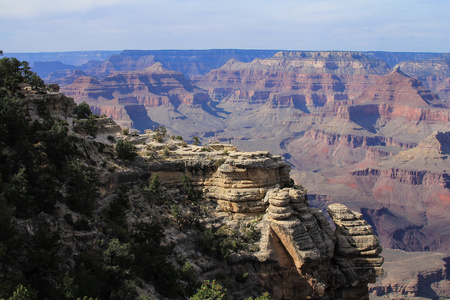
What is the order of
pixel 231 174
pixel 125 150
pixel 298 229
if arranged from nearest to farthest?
pixel 298 229, pixel 231 174, pixel 125 150

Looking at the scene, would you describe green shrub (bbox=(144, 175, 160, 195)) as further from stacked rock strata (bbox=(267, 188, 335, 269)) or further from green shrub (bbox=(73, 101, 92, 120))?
green shrub (bbox=(73, 101, 92, 120))

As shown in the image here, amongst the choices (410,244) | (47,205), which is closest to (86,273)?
(47,205)

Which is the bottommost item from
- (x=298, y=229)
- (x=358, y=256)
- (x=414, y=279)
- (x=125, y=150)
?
(x=414, y=279)

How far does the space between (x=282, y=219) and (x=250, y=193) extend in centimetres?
441

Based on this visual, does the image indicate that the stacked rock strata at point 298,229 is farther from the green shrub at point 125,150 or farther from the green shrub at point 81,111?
the green shrub at point 81,111

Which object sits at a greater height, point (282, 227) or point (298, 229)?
point (282, 227)

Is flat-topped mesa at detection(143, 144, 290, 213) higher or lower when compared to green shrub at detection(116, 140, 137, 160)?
lower

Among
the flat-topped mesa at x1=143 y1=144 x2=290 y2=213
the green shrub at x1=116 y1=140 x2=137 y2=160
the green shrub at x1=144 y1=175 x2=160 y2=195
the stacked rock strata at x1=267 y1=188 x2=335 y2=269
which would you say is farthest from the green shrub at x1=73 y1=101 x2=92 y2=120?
the stacked rock strata at x1=267 y1=188 x2=335 y2=269

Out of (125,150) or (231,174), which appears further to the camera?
(125,150)

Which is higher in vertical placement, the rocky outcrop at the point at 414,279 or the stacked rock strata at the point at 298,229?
the stacked rock strata at the point at 298,229

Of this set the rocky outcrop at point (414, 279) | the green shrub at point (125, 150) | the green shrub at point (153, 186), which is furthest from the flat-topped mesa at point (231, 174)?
the rocky outcrop at point (414, 279)

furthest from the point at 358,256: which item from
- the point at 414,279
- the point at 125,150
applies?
the point at 414,279

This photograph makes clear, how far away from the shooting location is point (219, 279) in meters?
36.0

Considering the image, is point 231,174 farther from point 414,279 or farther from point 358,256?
point 414,279
